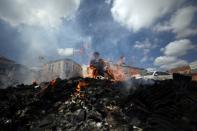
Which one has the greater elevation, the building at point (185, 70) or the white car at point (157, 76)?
the building at point (185, 70)

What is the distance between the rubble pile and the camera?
9.41 meters

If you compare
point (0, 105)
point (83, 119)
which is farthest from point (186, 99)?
point (0, 105)

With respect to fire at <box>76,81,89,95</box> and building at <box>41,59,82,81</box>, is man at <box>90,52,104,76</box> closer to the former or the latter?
fire at <box>76,81,89,95</box>

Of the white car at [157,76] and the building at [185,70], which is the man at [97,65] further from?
the building at [185,70]

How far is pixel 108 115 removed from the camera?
1062 cm

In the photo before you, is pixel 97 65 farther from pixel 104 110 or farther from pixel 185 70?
pixel 185 70

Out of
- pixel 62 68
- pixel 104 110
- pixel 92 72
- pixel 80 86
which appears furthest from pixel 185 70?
pixel 104 110

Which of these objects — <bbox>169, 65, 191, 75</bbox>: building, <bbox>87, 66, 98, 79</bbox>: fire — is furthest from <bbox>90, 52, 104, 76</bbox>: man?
<bbox>169, 65, 191, 75</bbox>: building

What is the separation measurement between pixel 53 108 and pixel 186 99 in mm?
7750

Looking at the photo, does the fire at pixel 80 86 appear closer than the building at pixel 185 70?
Yes

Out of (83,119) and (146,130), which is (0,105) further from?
(146,130)

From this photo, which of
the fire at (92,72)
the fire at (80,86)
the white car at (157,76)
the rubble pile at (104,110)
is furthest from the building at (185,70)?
the rubble pile at (104,110)

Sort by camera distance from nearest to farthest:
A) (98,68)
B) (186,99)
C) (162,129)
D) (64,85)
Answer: (162,129) < (186,99) < (64,85) < (98,68)

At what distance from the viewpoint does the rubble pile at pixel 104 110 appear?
941 centimetres
